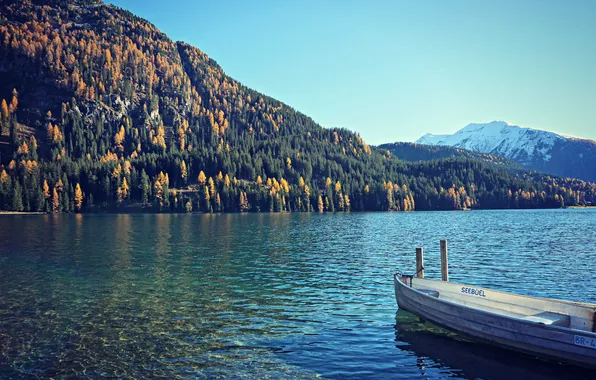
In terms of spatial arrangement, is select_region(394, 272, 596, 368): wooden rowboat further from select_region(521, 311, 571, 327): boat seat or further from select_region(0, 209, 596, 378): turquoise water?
select_region(0, 209, 596, 378): turquoise water

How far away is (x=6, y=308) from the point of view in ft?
101

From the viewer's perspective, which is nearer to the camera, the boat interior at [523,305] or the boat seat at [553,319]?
the boat interior at [523,305]

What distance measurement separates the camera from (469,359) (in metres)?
21.9

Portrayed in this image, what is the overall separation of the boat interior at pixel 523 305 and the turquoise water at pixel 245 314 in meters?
3.16

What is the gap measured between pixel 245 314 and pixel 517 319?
17.2 m

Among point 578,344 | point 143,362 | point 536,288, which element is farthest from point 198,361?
point 536,288

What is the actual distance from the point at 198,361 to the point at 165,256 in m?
41.0

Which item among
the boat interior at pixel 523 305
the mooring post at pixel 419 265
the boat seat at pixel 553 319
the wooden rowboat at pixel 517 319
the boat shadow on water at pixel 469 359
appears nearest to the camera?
the wooden rowboat at pixel 517 319

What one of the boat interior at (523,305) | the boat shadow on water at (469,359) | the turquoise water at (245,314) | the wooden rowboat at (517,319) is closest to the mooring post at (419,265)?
the boat interior at (523,305)

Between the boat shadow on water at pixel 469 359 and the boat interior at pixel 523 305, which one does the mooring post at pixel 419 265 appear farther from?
the boat shadow on water at pixel 469 359

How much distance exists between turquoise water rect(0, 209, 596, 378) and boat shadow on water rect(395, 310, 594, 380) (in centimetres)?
9

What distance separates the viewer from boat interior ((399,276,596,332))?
22484mm

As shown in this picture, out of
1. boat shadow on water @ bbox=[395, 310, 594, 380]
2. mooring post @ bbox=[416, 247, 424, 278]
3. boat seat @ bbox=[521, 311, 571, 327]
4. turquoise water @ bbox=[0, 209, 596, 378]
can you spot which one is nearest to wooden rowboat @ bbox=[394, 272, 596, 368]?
boat seat @ bbox=[521, 311, 571, 327]

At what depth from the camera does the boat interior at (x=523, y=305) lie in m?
22.5
